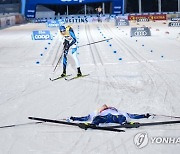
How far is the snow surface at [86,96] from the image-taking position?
4746 mm

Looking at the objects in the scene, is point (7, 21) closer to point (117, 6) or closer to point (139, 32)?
point (117, 6)

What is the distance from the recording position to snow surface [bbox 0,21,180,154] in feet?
15.6

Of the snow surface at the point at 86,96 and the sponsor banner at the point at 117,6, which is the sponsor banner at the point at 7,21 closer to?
the sponsor banner at the point at 117,6

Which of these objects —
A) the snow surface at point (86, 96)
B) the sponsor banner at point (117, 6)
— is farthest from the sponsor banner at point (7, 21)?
the snow surface at point (86, 96)

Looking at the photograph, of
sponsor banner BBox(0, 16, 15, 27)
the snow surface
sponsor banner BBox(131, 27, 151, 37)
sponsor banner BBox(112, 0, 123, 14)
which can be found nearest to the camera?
the snow surface

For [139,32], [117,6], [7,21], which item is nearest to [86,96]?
[139,32]

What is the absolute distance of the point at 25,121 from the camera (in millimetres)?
5820

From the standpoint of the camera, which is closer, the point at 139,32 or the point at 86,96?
the point at 86,96

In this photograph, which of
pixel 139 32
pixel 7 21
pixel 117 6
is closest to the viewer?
pixel 139 32

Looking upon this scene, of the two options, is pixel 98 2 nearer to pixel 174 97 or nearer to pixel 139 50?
pixel 139 50

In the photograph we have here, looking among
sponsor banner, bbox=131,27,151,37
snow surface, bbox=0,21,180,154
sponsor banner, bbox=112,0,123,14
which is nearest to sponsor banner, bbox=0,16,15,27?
sponsor banner, bbox=112,0,123,14

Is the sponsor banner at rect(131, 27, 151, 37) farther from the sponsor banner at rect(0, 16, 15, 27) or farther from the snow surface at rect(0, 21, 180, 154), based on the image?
the sponsor banner at rect(0, 16, 15, 27)

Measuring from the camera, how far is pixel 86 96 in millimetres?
7438

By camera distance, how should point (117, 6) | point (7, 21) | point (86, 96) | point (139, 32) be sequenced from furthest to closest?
point (117, 6), point (7, 21), point (139, 32), point (86, 96)
